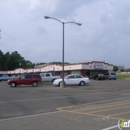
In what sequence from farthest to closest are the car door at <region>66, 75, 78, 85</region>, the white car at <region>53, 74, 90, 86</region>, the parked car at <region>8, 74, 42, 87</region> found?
the car door at <region>66, 75, 78, 85</region>
the white car at <region>53, 74, 90, 86</region>
the parked car at <region>8, 74, 42, 87</region>

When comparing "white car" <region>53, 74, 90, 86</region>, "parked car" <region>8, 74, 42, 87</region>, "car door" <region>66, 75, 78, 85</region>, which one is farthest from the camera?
"car door" <region>66, 75, 78, 85</region>

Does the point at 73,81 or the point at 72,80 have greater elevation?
the point at 72,80

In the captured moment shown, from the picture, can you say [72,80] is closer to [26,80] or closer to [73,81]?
[73,81]

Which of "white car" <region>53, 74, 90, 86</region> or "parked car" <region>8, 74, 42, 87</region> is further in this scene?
"white car" <region>53, 74, 90, 86</region>

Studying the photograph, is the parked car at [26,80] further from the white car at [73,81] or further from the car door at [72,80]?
the car door at [72,80]

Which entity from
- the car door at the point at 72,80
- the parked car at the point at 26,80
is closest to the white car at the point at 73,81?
the car door at the point at 72,80

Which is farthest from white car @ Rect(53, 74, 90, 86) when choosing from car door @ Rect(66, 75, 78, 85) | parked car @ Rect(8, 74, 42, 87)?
parked car @ Rect(8, 74, 42, 87)

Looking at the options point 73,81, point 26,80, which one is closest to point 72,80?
point 73,81

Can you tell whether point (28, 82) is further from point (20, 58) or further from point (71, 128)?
point (20, 58)

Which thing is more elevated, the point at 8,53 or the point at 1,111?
the point at 8,53

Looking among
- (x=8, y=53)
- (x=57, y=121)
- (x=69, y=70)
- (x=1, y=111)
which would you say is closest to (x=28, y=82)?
(x=1, y=111)

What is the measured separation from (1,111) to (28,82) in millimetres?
24272

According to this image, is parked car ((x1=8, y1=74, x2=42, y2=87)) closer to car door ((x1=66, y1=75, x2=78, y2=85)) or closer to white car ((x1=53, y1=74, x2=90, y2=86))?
white car ((x1=53, y1=74, x2=90, y2=86))

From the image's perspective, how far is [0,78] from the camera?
2613 inches
